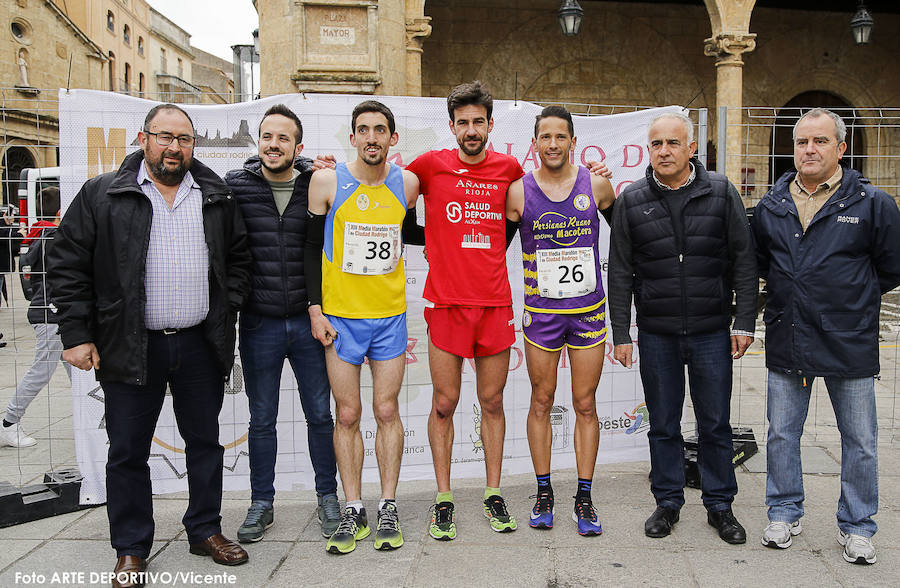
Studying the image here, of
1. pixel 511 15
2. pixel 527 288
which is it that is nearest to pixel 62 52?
pixel 511 15

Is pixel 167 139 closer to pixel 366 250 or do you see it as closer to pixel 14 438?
pixel 366 250

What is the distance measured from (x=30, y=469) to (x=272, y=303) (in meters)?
2.58

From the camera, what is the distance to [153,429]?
3533mm

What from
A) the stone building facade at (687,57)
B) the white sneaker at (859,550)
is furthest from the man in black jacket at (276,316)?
the stone building facade at (687,57)

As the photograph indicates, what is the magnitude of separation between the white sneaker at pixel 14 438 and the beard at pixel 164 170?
123 inches

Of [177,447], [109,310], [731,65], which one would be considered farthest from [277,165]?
[731,65]

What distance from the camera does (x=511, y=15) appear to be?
1526 cm

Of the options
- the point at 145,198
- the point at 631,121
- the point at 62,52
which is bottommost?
the point at 145,198

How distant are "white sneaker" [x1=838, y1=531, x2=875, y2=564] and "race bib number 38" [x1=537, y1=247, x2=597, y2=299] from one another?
1698 millimetres

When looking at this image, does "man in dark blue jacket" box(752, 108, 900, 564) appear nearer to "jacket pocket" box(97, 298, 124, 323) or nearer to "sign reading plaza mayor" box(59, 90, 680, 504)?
"sign reading plaza mayor" box(59, 90, 680, 504)

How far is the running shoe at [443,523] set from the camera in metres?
3.77

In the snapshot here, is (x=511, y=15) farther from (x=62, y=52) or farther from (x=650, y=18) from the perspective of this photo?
(x=62, y=52)

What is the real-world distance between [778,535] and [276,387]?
8.59 ft

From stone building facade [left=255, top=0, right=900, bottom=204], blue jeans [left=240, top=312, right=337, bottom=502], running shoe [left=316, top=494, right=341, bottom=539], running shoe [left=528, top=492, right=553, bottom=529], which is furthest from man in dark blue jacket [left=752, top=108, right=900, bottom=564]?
stone building facade [left=255, top=0, right=900, bottom=204]
